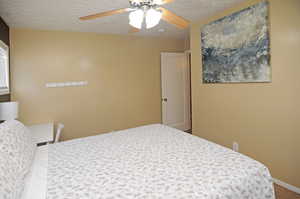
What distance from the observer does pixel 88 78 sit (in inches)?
130

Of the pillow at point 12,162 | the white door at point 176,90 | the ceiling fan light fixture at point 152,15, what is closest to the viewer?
the pillow at point 12,162

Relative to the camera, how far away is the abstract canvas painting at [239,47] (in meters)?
2.06

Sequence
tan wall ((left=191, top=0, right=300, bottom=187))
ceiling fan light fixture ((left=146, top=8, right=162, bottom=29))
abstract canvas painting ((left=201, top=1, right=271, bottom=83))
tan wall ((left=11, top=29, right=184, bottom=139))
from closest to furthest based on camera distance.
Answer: ceiling fan light fixture ((left=146, top=8, right=162, bottom=29))
tan wall ((left=191, top=0, right=300, bottom=187))
abstract canvas painting ((left=201, top=1, right=271, bottom=83))
tan wall ((left=11, top=29, right=184, bottom=139))

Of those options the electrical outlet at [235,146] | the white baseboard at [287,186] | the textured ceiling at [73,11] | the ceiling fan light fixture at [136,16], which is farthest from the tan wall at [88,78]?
the white baseboard at [287,186]

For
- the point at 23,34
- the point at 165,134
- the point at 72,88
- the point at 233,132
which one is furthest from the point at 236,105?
the point at 23,34

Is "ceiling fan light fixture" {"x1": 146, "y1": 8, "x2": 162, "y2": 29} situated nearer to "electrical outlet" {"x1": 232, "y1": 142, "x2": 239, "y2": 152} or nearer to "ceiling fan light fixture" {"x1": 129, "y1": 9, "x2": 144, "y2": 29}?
"ceiling fan light fixture" {"x1": 129, "y1": 9, "x2": 144, "y2": 29}

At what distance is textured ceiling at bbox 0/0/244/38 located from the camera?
210 cm

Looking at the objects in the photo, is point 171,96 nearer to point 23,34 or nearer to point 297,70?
point 297,70

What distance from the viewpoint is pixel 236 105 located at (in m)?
2.45

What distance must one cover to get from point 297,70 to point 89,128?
332cm

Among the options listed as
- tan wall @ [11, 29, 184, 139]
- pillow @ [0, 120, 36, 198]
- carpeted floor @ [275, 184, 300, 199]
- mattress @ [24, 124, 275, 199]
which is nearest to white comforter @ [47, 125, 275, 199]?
mattress @ [24, 124, 275, 199]

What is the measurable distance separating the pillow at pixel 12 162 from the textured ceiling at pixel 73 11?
64.1 inches

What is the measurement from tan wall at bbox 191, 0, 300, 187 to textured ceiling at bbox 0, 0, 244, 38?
37 centimetres

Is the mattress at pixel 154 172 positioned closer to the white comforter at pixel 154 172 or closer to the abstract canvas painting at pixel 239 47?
the white comforter at pixel 154 172
